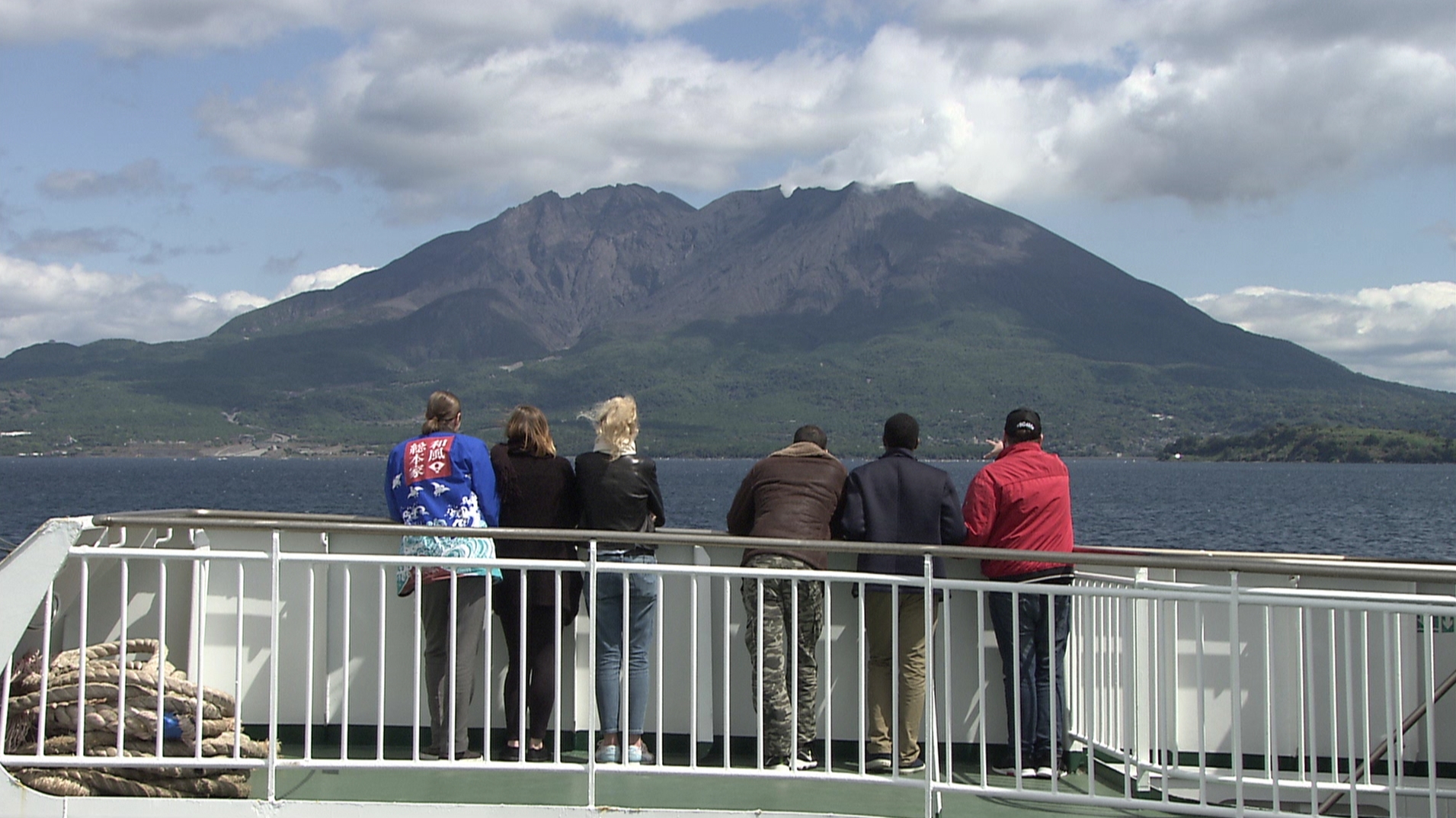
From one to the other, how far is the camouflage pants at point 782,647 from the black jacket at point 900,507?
36cm

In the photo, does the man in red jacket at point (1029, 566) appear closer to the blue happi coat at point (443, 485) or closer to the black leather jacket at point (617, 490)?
the black leather jacket at point (617, 490)

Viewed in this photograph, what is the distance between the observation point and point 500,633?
5824 mm

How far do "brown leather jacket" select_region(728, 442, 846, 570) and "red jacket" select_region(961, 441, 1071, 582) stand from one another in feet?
2.09

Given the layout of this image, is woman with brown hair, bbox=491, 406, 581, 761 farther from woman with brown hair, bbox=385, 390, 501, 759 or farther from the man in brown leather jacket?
the man in brown leather jacket

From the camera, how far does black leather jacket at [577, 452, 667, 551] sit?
18.2 ft

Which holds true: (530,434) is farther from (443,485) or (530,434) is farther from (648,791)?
(648,791)

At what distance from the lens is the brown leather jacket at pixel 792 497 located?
5504 millimetres

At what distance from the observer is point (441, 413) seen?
576 centimetres

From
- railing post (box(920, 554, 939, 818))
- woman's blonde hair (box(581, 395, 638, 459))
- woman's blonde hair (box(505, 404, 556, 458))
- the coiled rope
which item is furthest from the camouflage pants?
the coiled rope

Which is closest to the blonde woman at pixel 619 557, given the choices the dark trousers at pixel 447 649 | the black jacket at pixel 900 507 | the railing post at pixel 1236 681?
the dark trousers at pixel 447 649

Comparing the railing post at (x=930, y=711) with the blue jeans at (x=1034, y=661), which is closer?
the railing post at (x=930, y=711)

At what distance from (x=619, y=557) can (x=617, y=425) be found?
0.58 m

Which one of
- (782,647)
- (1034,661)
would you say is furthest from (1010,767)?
(782,647)

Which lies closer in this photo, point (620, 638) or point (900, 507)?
point (620, 638)
